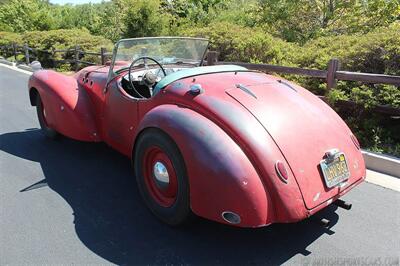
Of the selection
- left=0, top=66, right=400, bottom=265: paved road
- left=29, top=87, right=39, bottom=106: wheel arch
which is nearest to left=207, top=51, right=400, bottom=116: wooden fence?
left=0, top=66, right=400, bottom=265: paved road

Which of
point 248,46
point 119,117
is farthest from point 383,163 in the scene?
point 248,46

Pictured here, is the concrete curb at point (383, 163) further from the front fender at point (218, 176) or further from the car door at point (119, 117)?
the car door at point (119, 117)

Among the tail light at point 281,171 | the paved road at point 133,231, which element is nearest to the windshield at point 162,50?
the paved road at point 133,231

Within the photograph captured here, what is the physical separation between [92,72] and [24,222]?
7.19 ft

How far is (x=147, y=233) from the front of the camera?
2990mm

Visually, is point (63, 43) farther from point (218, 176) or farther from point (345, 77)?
point (218, 176)

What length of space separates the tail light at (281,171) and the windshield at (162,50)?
2328 mm

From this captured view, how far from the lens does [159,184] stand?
10.3ft

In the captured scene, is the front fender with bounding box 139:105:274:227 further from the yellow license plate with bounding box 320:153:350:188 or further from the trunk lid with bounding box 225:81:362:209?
the yellow license plate with bounding box 320:153:350:188

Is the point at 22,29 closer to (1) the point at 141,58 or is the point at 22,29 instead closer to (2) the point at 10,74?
(2) the point at 10,74

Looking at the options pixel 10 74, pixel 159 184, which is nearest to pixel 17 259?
pixel 159 184

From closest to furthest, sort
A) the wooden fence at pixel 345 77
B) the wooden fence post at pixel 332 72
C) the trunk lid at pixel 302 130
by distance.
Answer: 1. the trunk lid at pixel 302 130
2. the wooden fence at pixel 345 77
3. the wooden fence post at pixel 332 72

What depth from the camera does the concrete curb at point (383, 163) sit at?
13.8ft

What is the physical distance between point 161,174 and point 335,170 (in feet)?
4.49
